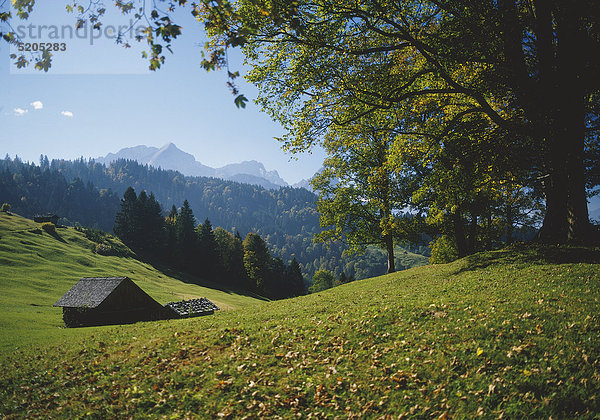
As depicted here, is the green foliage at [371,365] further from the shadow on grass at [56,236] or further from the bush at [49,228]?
the bush at [49,228]

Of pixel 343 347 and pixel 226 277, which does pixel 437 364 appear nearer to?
pixel 343 347

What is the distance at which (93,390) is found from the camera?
8594mm

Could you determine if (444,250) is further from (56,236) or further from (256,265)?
(56,236)

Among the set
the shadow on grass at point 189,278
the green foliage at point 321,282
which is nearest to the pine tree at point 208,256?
the shadow on grass at point 189,278

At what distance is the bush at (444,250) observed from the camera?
37062mm

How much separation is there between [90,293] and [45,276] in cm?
3006

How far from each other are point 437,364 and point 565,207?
45.5ft

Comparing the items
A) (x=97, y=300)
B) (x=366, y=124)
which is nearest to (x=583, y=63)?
(x=366, y=124)

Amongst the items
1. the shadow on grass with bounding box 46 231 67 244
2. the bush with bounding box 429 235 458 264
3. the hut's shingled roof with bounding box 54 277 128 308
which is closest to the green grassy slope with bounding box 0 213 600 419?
the hut's shingled roof with bounding box 54 277 128 308

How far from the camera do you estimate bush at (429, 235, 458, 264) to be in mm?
37062

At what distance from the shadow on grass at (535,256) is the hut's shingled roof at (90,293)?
103 ft

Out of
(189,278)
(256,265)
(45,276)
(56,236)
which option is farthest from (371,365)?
(56,236)

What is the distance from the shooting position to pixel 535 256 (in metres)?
15.5

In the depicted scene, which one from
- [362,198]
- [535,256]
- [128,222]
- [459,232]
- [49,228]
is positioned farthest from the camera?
[128,222]
